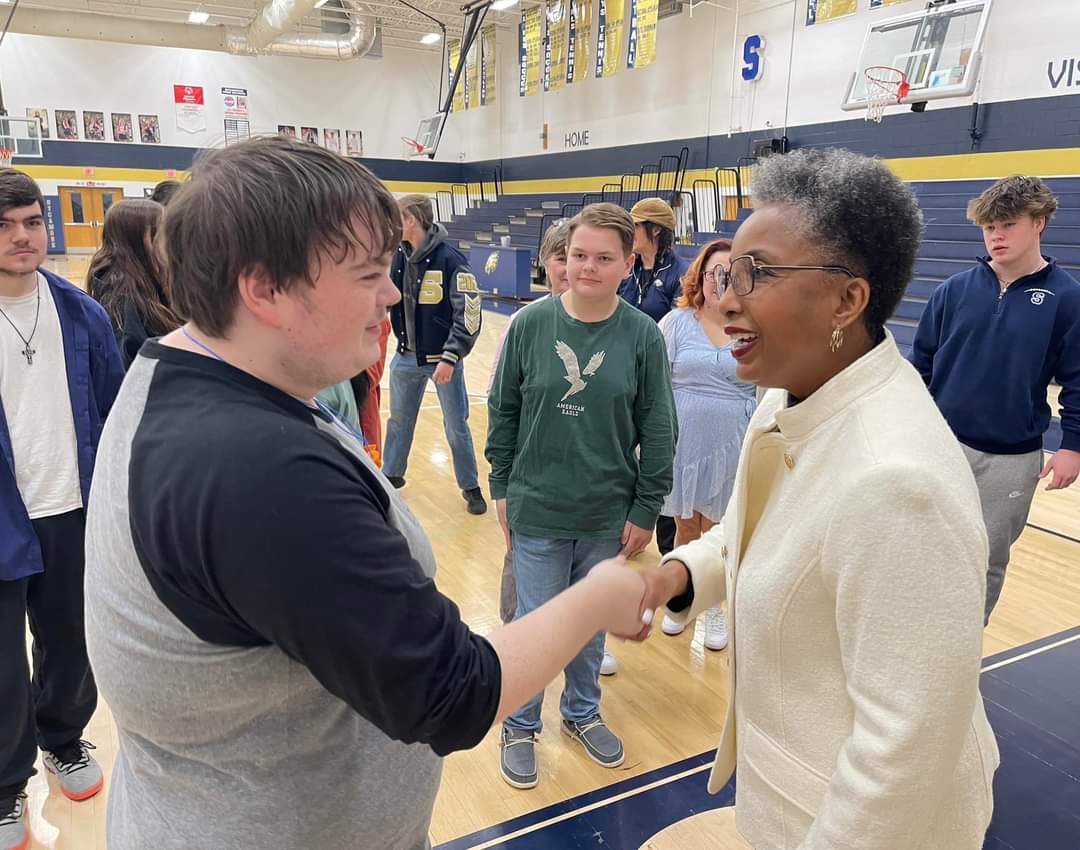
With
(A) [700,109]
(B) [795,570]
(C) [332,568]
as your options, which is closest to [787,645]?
(B) [795,570]

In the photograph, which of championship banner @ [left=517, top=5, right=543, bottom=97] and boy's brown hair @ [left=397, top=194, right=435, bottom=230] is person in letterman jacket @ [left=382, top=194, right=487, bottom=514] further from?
championship banner @ [left=517, top=5, right=543, bottom=97]

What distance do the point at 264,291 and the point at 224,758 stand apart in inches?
21.6

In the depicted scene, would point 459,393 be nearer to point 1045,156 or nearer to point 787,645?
point 787,645

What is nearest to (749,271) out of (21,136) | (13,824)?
(13,824)

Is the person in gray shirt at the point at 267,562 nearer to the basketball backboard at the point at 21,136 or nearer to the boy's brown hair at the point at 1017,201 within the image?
the boy's brown hair at the point at 1017,201

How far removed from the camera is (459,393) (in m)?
4.94

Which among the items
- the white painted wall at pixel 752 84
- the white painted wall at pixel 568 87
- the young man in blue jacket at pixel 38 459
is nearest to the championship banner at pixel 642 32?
the white painted wall at pixel 568 87

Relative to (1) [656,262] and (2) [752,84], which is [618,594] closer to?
(1) [656,262]

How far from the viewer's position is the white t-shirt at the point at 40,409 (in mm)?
2158

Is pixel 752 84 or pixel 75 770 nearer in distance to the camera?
pixel 75 770

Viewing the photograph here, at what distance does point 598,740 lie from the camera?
266cm

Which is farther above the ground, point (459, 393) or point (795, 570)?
point (795, 570)

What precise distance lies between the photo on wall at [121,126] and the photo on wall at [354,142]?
17.1 ft

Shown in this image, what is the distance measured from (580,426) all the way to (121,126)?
2051 cm
